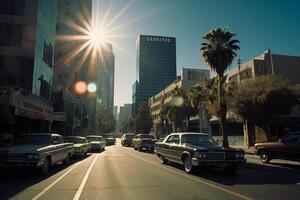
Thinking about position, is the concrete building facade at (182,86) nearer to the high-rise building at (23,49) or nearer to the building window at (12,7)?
the high-rise building at (23,49)

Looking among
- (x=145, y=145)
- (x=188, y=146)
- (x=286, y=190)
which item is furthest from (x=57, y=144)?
(x=145, y=145)

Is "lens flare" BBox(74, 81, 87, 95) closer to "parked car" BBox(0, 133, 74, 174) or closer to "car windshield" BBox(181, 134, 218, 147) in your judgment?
"parked car" BBox(0, 133, 74, 174)

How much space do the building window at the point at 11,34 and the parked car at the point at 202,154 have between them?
24439 millimetres

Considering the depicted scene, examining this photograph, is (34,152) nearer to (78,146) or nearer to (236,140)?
(78,146)

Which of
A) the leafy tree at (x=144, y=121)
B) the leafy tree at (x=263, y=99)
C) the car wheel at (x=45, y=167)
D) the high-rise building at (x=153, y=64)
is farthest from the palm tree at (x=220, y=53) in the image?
the high-rise building at (x=153, y=64)

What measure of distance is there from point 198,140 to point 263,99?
17469mm

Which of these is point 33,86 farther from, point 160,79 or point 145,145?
point 160,79

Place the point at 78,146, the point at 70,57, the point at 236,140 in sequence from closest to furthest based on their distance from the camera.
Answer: the point at 78,146, the point at 236,140, the point at 70,57

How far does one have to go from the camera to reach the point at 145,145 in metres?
29.1

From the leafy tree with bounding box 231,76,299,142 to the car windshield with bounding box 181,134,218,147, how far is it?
56.0ft

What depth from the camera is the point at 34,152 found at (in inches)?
452

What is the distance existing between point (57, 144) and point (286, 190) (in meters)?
10.3

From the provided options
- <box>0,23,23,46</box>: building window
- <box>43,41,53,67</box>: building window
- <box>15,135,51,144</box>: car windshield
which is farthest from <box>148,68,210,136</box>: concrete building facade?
<box>15,135,51,144</box>: car windshield

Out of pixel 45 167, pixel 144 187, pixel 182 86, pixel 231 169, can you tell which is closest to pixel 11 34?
pixel 45 167
